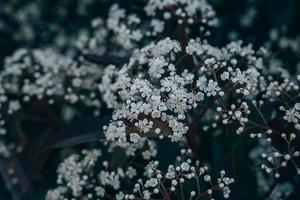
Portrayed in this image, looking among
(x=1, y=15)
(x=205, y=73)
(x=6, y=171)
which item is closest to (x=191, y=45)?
(x=205, y=73)

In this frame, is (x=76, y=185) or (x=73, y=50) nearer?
(x=76, y=185)

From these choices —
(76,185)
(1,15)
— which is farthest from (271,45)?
(1,15)

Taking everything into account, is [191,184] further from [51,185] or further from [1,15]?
[1,15]

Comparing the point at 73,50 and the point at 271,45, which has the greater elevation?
the point at 73,50

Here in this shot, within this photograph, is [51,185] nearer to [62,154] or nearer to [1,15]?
[62,154]

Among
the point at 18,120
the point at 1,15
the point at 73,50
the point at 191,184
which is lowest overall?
the point at 191,184

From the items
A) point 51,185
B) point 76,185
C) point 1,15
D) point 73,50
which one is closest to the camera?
point 76,185

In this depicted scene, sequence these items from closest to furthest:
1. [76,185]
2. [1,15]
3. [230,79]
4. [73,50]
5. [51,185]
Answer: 1. [230,79]
2. [76,185]
3. [51,185]
4. [73,50]
5. [1,15]
